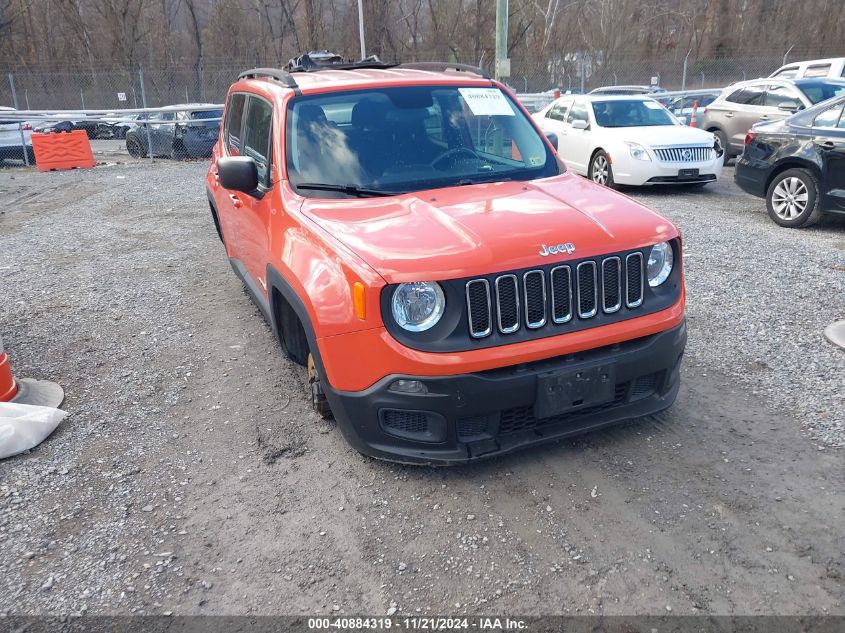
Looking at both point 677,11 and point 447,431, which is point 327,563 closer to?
point 447,431

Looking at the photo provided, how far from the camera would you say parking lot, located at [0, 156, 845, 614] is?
269cm

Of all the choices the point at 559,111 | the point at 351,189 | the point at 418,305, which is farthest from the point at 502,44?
the point at 418,305

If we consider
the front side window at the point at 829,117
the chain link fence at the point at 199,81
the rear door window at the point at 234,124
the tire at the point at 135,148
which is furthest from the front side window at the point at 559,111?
the chain link fence at the point at 199,81

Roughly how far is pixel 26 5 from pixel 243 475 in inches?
1817

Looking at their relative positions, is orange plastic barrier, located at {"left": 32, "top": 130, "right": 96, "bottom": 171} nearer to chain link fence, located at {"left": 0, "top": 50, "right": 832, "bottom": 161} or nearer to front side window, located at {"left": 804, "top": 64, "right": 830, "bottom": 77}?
front side window, located at {"left": 804, "top": 64, "right": 830, "bottom": 77}

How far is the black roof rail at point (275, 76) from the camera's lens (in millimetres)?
4430

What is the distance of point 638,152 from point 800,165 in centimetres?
272

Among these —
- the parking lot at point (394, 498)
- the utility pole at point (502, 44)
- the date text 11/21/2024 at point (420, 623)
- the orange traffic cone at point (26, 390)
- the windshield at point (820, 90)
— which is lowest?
the date text 11/21/2024 at point (420, 623)

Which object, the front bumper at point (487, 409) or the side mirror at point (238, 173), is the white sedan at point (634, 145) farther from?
the front bumper at point (487, 409)

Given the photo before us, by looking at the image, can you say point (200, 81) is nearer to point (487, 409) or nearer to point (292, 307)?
point (292, 307)

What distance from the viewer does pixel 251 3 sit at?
152ft

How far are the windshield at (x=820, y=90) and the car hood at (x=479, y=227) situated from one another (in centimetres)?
1018

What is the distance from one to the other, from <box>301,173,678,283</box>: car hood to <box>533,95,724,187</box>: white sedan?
635cm

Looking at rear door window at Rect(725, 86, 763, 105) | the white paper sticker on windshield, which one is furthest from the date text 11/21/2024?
rear door window at Rect(725, 86, 763, 105)
